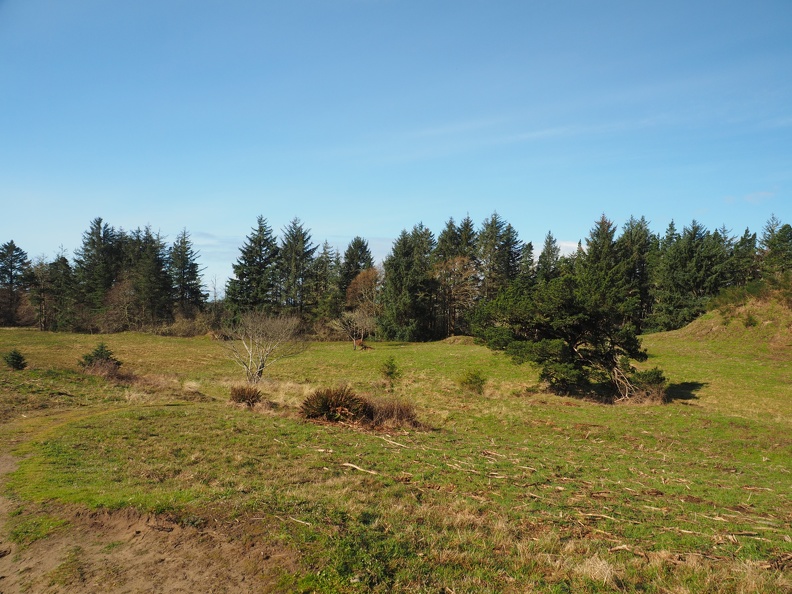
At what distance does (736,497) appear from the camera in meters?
8.76

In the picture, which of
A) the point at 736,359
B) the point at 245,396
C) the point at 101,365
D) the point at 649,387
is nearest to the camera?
the point at 245,396

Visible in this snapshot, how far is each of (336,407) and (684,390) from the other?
21.3 metres

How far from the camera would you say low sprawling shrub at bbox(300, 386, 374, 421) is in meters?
15.7

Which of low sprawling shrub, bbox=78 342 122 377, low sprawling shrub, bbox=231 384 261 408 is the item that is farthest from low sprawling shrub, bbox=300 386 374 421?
low sprawling shrub, bbox=78 342 122 377

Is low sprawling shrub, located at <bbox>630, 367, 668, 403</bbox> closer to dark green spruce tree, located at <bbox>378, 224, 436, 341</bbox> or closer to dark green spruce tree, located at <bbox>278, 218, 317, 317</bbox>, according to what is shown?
dark green spruce tree, located at <bbox>378, 224, 436, 341</bbox>

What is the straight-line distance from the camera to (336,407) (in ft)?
52.2

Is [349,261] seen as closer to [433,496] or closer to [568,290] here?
[568,290]

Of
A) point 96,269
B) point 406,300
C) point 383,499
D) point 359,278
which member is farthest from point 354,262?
point 383,499

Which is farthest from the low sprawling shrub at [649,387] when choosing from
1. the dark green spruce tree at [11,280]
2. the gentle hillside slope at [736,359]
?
the dark green spruce tree at [11,280]

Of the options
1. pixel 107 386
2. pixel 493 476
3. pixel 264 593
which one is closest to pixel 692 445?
pixel 493 476

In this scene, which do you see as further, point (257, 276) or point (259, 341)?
point (257, 276)

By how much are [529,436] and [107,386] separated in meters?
20.0

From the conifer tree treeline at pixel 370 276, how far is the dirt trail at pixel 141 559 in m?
48.6

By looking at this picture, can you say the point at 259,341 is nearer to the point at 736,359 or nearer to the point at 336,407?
the point at 336,407
